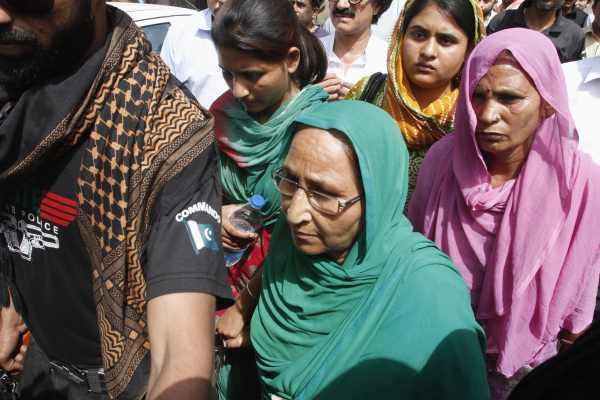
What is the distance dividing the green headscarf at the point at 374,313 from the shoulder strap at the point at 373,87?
4.11ft

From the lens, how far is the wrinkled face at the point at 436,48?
269 centimetres

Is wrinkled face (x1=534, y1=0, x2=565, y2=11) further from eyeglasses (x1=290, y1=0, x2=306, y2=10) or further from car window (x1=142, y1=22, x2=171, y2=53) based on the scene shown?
car window (x1=142, y1=22, x2=171, y2=53)

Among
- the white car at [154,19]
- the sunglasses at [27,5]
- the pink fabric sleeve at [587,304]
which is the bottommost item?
the pink fabric sleeve at [587,304]

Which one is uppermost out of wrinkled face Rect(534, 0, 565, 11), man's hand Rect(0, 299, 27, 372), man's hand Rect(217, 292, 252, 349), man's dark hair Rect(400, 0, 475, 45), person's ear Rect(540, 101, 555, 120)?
man's dark hair Rect(400, 0, 475, 45)

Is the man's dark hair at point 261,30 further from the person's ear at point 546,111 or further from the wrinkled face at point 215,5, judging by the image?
the wrinkled face at point 215,5

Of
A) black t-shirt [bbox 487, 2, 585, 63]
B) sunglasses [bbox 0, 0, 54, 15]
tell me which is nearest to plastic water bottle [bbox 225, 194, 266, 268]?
sunglasses [bbox 0, 0, 54, 15]

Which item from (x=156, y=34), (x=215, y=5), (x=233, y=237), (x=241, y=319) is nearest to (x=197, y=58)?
(x=215, y=5)

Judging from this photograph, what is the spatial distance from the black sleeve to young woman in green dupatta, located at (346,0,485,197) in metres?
1.54

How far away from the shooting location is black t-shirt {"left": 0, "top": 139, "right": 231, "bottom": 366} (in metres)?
1.31

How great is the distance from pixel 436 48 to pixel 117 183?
1.89 m

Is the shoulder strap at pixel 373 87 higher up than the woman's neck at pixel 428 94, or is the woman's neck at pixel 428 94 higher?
the woman's neck at pixel 428 94

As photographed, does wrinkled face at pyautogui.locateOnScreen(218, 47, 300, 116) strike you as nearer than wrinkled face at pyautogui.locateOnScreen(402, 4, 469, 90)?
Yes

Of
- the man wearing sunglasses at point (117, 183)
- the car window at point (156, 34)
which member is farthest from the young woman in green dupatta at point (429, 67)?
the car window at point (156, 34)

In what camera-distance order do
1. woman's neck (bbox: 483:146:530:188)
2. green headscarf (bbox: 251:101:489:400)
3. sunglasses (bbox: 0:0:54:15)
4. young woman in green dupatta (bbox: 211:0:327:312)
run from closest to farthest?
sunglasses (bbox: 0:0:54:15) → green headscarf (bbox: 251:101:489:400) → woman's neck (bbox: 483:146:530:188) → young woman in green dupatta (bbox: 211:0:327:312)
